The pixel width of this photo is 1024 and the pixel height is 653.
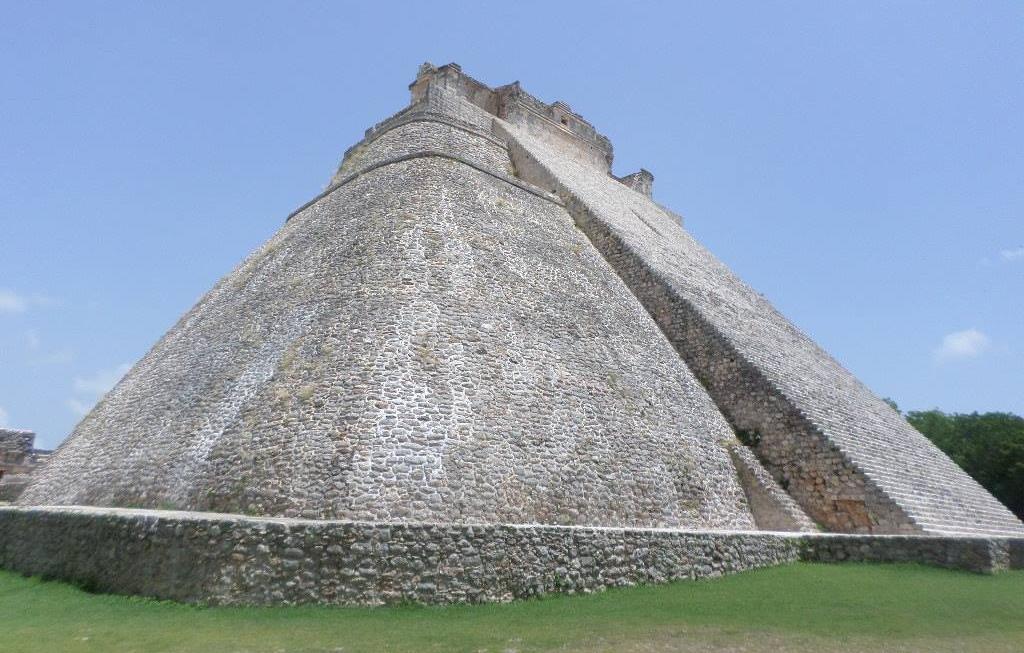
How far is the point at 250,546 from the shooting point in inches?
207

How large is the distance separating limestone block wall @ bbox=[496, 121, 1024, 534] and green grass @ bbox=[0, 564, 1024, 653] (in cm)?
299

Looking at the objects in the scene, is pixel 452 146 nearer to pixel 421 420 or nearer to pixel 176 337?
pixel 176 337

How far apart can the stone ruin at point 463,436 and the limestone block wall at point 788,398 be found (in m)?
0.05

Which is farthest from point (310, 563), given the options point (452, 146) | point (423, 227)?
point (452, 146)

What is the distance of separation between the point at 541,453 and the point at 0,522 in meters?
6.45

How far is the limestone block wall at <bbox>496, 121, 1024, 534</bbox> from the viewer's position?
956 centimetres

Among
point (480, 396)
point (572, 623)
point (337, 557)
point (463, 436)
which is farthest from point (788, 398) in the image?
point (337, 557)

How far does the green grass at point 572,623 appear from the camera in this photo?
14.6 ft

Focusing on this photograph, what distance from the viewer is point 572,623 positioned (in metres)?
5.05

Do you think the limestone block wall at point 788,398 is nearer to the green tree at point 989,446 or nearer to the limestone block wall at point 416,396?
the limestone block wall at point 416,396

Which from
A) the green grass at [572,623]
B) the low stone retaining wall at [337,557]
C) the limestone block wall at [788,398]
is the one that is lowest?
the green grass at [572,623]

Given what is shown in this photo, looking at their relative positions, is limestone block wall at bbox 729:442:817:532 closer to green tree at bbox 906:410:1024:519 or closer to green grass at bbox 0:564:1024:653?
green grass at bbox 0:564:1024:653

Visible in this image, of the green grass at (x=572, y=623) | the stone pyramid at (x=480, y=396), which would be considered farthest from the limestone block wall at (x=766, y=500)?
the green grass at (x=572, y=623)

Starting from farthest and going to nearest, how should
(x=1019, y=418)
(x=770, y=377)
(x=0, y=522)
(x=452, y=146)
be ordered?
(x=1019, y=418) → (x=452, y=146) → (x=770, y=377) → (x=0, y=522)
